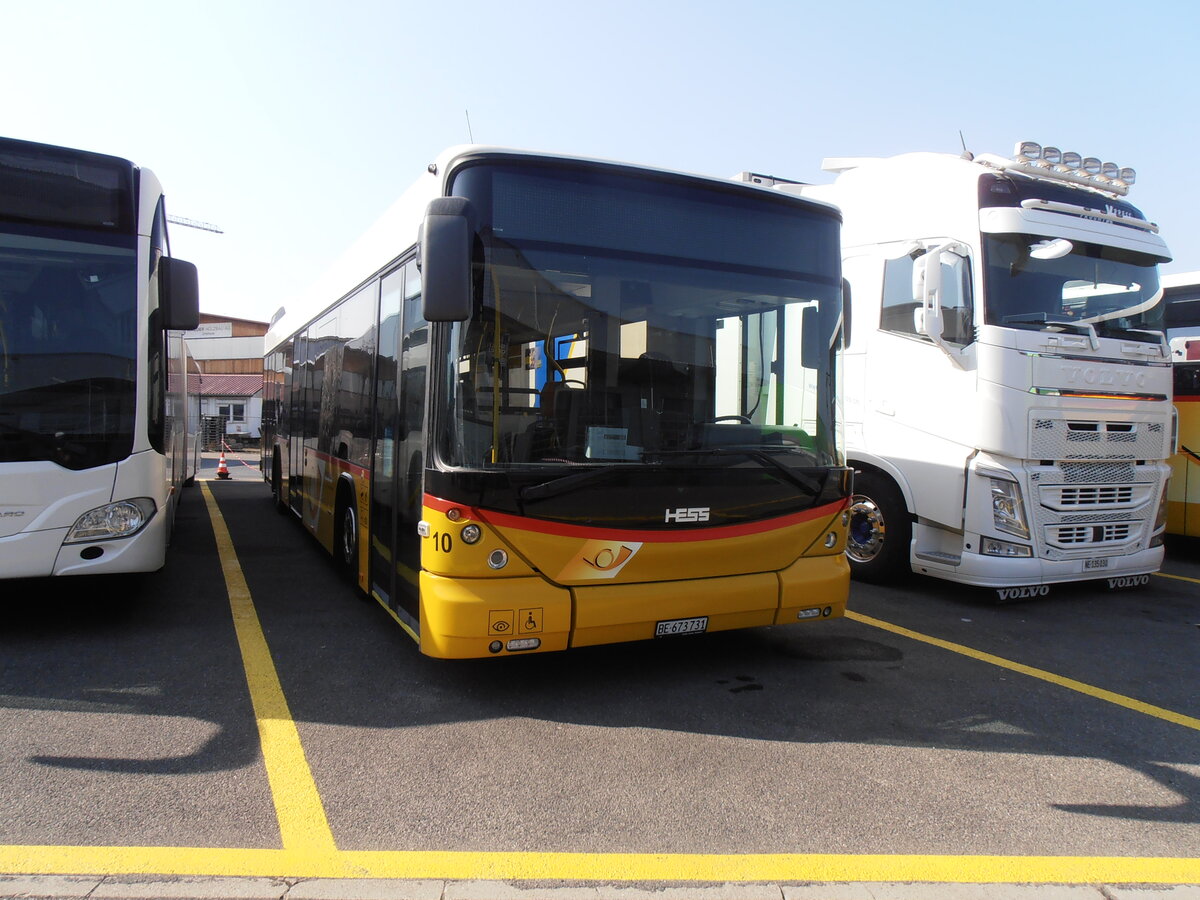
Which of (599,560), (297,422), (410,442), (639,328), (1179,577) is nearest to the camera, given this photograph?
(599,560)

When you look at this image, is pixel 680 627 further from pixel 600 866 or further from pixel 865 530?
pixel 865 530

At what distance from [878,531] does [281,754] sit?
5.44 m

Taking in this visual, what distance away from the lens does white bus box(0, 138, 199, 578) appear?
517 cm

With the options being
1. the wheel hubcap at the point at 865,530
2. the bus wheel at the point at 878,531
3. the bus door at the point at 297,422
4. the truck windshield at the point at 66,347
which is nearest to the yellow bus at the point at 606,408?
the truck windshield at the point at 66,347

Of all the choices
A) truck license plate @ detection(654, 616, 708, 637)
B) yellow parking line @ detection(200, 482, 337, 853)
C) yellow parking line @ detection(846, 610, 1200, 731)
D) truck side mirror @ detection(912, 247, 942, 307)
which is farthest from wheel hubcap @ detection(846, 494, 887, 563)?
yellow parking line @ detection(200, 482, 337, 853)

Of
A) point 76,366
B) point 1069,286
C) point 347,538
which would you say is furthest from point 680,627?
point 1069,286

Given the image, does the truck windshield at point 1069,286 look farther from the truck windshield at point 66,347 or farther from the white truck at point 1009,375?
the truck windshield at point 66,347

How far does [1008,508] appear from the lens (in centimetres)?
657

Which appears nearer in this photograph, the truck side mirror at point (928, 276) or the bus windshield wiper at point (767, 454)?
the bus windshield wiper at point (767, 454)

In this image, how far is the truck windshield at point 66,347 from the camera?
519cm

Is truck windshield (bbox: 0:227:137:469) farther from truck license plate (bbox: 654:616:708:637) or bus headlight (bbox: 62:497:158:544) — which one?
truck license plate (bbox: 654:616:708:637)

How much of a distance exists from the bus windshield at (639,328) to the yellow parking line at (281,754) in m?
1.55

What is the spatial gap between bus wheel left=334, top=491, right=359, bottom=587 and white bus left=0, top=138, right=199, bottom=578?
4.75 feet

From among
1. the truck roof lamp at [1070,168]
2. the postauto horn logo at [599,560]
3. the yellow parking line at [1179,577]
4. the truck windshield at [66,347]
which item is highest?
the truck roof lamp at [1070,168]
